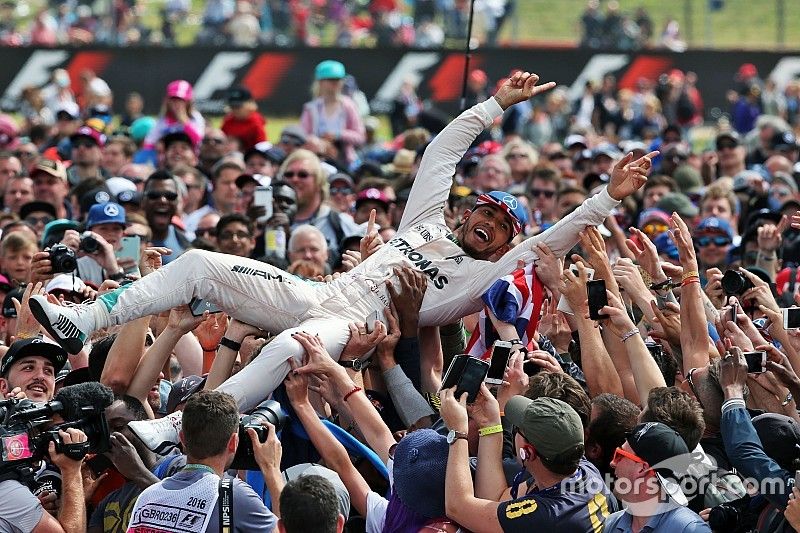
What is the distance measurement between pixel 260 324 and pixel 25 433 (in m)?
1.87

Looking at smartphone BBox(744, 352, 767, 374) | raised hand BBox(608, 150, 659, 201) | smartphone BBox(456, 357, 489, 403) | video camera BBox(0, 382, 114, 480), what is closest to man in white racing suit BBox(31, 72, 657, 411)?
raised hand BBox(608, 150, 659, 201)

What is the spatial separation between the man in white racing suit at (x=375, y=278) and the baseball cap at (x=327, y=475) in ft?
2.47

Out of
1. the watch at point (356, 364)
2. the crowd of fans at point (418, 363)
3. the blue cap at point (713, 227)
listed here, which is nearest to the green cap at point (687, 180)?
the crowd of fans at point (418, 363)

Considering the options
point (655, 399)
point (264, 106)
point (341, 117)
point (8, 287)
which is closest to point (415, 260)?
point (655, 399)

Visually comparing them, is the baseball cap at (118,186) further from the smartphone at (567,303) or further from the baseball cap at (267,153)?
the smartphone at (567,303)

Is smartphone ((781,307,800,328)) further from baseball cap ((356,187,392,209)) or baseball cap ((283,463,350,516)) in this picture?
baseball cap ((356,187,392,209))

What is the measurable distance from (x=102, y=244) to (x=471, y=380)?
13.0 ft

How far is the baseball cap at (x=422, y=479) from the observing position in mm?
5570

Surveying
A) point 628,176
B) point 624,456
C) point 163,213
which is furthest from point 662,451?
point 163,213

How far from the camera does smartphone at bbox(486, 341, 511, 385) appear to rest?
640 cm

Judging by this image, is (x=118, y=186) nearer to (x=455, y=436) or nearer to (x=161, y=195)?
(x=161, y=195)

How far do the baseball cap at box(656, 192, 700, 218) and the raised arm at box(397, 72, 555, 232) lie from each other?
13.5 feet

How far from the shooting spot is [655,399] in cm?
563

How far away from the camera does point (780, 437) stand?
18.3 ft
